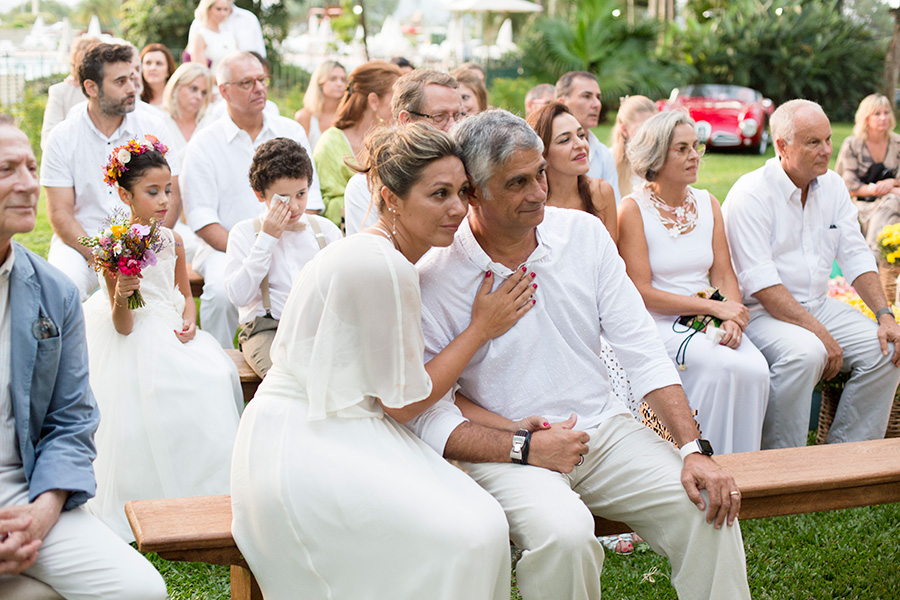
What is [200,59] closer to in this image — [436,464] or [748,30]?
[436,464]

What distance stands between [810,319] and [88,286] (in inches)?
158

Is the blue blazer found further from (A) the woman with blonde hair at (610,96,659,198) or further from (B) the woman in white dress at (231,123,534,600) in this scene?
(A) the woman with blonde hair at (610,96,659,198)

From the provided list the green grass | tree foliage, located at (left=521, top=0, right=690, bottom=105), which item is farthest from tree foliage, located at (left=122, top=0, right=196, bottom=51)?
the green grass

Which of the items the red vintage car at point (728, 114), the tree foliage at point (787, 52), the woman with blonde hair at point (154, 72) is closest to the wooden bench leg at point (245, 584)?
the woman with blonde hair at point (154, 72)

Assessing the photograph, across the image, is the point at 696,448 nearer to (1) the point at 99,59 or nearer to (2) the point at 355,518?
(2) the point at 355,518

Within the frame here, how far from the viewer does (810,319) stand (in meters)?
4.59

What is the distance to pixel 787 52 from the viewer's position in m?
23.2

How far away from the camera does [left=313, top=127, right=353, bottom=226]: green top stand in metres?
5.75

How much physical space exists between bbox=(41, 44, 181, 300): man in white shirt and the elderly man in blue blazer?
2567 millimetres

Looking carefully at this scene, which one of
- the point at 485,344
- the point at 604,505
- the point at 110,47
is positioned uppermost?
the point at 110,47

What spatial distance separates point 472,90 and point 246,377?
3.03 meters

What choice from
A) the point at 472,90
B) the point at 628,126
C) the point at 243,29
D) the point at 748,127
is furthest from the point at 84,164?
the point at 748,127

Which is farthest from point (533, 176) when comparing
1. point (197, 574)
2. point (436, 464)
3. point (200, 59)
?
point (200, 59)

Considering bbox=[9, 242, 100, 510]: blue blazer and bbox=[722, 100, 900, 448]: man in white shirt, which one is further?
bbox=[722, 100, 900, 448]: man in white shirt
